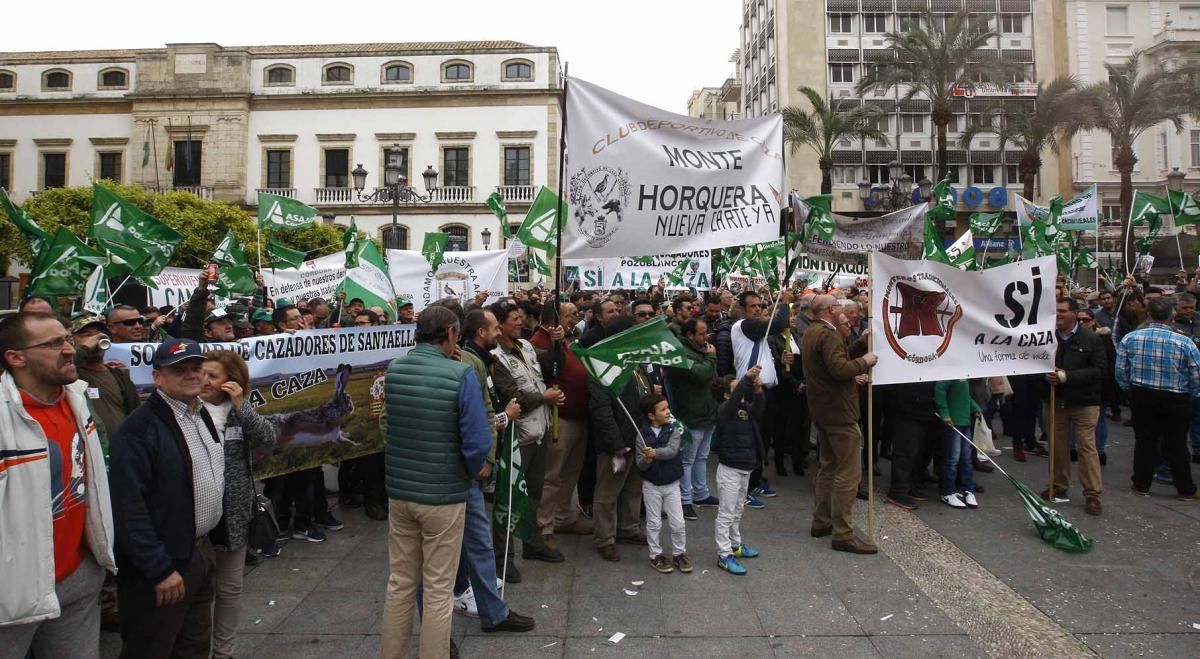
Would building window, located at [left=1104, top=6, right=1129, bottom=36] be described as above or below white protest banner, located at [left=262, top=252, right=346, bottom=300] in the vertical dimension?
above

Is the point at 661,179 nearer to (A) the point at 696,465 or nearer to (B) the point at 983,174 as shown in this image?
(A) the point at 696,465

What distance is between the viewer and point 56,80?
4344 centimetres

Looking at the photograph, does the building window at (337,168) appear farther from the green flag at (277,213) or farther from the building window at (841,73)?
the green flag at (277,213)

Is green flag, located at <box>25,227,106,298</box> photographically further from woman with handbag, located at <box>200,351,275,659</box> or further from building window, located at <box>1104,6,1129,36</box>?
building window, located at <box>1104,6,1129,36</box>

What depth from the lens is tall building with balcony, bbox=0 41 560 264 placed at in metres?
41.2

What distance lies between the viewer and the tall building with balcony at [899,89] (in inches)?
1724

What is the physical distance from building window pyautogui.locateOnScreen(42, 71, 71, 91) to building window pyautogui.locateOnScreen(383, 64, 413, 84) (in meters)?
19.1

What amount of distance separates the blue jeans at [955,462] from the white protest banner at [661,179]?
278cm

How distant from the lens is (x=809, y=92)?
3134cm

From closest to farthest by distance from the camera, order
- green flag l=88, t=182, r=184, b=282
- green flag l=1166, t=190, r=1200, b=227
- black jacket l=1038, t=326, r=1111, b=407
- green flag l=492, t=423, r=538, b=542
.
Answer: green flag l=492, t=423, r=538, b=542
black jacket l=1038, t=326, r=1111, b=407
green flag l=88, t=182, r=184, b=282
green flag l=1166, t=190, r=1200, b=227

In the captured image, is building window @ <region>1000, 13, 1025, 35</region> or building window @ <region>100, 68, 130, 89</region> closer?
building window @ <region>100, 68, 130, 89</region>

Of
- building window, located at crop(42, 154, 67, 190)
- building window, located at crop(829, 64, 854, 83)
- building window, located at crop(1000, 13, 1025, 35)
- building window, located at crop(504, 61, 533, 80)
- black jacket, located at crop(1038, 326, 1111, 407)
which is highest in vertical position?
building window, located at crop(1000, 13, 1025, 35)

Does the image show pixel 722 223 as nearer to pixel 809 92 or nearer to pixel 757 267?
pixel 757 267

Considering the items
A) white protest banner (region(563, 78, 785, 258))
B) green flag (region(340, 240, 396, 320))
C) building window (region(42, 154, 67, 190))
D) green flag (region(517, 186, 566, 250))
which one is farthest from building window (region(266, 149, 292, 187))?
white protest banner (region(563, 78, 785, 258))
